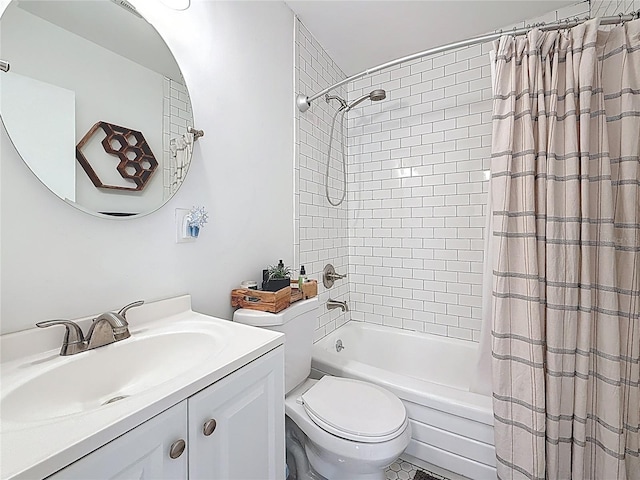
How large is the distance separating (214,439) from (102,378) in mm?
369

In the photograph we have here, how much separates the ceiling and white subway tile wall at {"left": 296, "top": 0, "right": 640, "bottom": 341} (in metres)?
0.10

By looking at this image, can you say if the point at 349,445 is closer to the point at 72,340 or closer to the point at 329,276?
the point at 72,340

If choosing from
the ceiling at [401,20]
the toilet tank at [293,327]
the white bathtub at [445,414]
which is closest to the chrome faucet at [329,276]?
the white bathtub at [445,414]

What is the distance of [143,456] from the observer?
0.55 meters

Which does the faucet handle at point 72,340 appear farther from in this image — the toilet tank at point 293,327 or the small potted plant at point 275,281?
the small potted plant at point 275,281

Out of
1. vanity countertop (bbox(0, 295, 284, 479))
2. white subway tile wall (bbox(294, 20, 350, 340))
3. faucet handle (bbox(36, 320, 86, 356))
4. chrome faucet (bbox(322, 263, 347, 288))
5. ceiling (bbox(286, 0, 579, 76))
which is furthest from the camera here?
chrome faucet (bbox(322, 263, 347, 288))

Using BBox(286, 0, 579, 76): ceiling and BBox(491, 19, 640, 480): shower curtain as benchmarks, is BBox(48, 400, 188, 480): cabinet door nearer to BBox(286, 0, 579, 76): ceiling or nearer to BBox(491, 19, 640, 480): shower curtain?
BBox(491, 19, 640, 480): shower curtain

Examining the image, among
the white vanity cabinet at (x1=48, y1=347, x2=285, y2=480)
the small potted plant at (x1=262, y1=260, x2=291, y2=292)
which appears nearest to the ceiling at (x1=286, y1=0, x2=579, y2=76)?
the small potted plant at (x1=262, y1=260, x2=291, y2=292)

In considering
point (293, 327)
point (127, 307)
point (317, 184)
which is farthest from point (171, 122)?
point (317, 184)

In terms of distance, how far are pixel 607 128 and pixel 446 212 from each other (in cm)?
101

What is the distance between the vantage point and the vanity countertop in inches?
18.3

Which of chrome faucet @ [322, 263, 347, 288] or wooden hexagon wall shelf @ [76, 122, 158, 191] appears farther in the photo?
chrome faucet @ [322, 263, 347, 288]

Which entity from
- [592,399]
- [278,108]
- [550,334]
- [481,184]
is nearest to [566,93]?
[481,184]

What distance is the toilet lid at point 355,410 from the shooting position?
115cm
